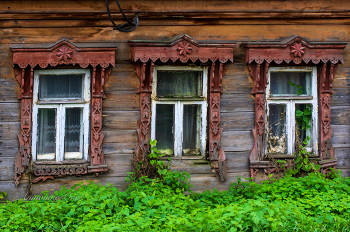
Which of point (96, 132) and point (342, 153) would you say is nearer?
point (96, 132)

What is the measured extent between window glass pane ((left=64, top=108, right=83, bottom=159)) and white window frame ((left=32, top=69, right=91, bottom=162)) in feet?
0.22

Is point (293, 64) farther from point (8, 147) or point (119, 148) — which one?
point (8, 147)

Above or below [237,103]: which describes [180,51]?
above

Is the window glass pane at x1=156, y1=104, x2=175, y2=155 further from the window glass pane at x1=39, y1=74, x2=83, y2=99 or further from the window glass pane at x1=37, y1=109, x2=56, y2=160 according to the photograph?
the window glass pane at x1=37, y1=109, x2=56, y2=160

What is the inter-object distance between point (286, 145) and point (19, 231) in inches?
155

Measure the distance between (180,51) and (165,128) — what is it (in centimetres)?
121

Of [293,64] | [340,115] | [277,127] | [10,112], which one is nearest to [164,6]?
[293,64]

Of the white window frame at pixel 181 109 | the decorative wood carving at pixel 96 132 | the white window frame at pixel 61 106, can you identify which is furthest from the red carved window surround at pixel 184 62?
the white window frame at pixel 61 106

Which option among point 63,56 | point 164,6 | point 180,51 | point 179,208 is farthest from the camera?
point 164,6

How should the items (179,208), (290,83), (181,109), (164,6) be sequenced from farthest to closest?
1. (290,83)
2. (181,109)
3. (164,6)
4. (179,208)

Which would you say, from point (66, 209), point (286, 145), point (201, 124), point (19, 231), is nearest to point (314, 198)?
point (286, 145)

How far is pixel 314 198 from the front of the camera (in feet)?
14.0

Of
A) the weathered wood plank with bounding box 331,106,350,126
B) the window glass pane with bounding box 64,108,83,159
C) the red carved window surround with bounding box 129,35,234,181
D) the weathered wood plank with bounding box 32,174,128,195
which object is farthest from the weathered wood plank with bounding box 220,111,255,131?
the window glass pane with bounding box 64,108,83,159

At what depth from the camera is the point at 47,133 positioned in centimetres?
499
